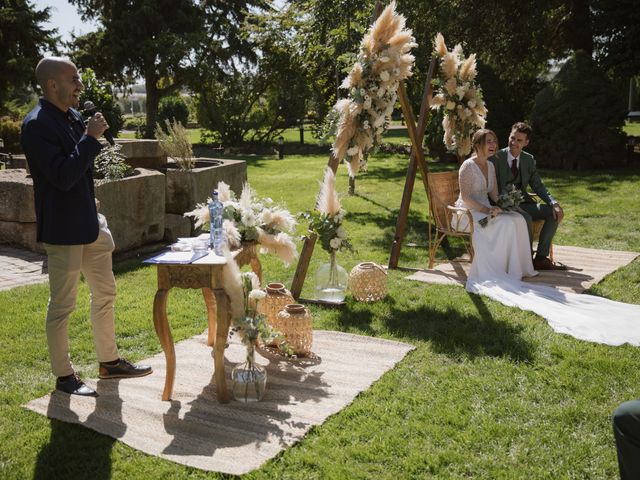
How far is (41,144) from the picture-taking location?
159 inches

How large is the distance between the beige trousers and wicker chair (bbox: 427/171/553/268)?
164 inches

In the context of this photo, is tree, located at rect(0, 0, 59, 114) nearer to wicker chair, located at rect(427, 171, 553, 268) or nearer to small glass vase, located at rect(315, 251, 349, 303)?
wicker chair, located at rect(427, 171, 553, 268)

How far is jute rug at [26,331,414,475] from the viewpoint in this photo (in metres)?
3.80

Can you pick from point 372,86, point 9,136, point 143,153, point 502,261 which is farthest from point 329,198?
point 9,136

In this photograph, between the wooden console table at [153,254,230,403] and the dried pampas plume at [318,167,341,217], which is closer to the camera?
the wooden console table at [153,254,230,403]

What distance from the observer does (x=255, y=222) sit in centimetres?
493

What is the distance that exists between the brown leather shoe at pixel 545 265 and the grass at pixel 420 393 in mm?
595

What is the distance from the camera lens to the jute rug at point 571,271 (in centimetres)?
719

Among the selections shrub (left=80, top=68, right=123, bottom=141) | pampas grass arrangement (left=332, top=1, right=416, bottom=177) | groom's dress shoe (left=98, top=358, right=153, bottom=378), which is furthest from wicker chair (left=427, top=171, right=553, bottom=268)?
shrub (left=80, top=68, right=123, bottom=141)

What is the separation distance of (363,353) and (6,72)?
2615 centimetres

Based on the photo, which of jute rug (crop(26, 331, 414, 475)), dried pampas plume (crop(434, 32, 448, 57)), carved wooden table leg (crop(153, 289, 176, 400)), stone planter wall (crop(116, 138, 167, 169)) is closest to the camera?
jute rug (crop(26, 331, 414, 475))

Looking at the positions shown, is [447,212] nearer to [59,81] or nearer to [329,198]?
[329,198]

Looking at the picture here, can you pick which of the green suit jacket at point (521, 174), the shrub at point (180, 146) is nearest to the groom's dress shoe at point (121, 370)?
the green suit jacket at point (521, 174)

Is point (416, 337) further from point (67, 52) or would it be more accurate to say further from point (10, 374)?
point (67, 52)
